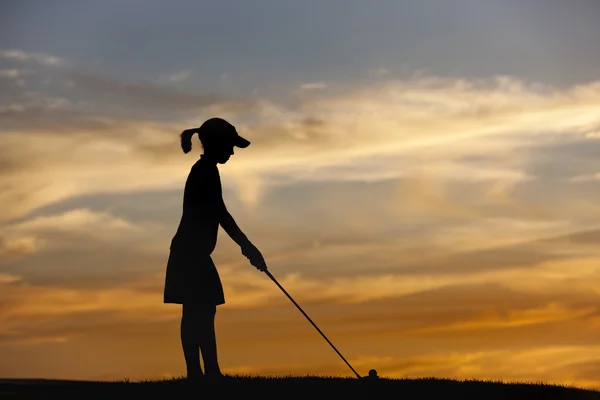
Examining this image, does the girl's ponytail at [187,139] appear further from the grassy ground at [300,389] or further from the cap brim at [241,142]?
the grassy ground at [300,389]

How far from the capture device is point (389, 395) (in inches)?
555

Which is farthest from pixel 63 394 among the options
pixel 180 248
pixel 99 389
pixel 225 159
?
pixel 225 159

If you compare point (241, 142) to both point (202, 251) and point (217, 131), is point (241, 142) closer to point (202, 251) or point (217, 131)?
point (217, 131)

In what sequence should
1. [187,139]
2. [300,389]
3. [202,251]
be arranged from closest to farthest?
[300,389] → [202,251] → [187,139]

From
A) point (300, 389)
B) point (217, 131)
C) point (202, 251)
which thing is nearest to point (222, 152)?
point (217, 131)

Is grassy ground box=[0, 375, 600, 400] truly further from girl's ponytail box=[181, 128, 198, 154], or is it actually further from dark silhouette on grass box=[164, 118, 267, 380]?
girl's ponytail box=[181, 128, 198, 154]

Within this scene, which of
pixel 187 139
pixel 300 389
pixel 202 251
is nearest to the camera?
pixel 300 389

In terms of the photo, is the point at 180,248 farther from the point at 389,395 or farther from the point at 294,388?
the point at 389,395

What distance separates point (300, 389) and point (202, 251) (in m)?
2.34

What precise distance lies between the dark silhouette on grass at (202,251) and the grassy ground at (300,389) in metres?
0.56

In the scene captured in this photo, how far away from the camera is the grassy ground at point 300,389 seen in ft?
45.9

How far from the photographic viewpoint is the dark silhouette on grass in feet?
47.2

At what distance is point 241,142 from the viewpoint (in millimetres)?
14969

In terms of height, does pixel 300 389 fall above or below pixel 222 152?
below
